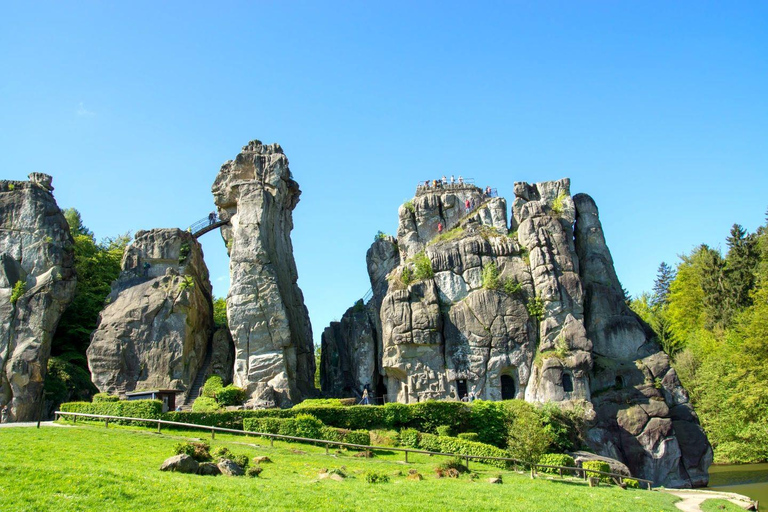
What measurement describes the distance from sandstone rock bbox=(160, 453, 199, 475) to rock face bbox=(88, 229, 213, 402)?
2597 cm

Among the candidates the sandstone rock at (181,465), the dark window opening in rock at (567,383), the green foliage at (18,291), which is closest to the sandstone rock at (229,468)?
the sandstone rock at (181,465)

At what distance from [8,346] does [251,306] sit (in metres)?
18.9

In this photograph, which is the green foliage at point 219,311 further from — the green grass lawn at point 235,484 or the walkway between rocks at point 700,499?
the walkway between rocks at point 700,499

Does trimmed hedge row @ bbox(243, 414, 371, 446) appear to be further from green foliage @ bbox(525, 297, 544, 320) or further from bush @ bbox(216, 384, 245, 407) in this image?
green foliage @ bbox(525, 297, 544, 320)

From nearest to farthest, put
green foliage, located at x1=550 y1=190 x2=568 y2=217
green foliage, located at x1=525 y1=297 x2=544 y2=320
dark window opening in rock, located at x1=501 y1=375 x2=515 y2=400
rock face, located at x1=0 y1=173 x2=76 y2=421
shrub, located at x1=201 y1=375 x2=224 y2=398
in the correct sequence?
shrub, located at x1=201 y1=375 x2=224 y2=398
rock face, located at x1=0 y1=173 x2=76 y2=421
dark window opening in rock, located at x1=501 y1=375 x2=515 y2=400
green foliage, located at x1=525 y1=297 x2=544 y2=320
green foliage, located at x1=550 y1=190 x2=568 y2=217

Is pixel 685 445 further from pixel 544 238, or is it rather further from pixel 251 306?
pixel 251 306

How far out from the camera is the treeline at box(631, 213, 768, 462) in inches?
1793

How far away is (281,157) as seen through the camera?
2130 inches

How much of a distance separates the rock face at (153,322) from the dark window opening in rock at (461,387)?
2083 centimetres

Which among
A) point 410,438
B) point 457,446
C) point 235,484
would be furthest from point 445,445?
point 235,484

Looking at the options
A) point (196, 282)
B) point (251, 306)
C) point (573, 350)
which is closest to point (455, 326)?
point (573, 350)

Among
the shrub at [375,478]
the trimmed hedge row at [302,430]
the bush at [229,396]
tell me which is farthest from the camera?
the bush at [229,396]

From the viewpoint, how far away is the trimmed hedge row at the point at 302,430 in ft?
102

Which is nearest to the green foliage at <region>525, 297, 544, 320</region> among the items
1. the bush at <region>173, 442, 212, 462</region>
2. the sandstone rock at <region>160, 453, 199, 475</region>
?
the bush at <region>173, 442, 212, 462</region>
